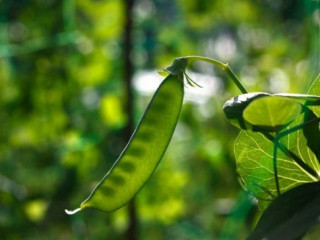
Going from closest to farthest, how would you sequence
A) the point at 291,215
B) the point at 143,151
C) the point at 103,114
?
the point at 291,215 < the point at 143,151 < the point at 103,114

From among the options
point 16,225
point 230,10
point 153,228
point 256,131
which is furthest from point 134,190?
point 230,10

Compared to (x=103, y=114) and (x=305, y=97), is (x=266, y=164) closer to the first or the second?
(x=305, y=97)

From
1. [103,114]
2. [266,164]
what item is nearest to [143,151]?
[266,164]

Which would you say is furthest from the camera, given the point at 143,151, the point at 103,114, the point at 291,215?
the point at 103,114

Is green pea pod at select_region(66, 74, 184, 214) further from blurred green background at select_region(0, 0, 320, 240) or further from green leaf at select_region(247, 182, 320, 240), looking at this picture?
blurred green background at select_region(0, 0, 320, 240)

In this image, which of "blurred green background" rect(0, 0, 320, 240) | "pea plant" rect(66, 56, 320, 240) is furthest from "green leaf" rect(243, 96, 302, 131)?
"blurred green background" rect(0, 0, 320, 240)

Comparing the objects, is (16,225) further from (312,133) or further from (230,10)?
(312,133)

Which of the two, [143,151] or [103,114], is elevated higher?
[143,151]
